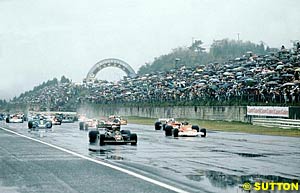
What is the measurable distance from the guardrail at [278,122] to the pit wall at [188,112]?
3.49 metres

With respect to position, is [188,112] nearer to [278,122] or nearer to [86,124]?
[86,124]

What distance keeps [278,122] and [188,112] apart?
76.1 feet

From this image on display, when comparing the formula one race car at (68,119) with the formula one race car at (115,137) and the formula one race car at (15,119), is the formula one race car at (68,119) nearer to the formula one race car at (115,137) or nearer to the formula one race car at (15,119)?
the formula one race car at (15,119)

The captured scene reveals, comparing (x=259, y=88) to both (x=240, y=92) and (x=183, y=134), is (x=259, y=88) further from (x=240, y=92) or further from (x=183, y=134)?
(x=183, y=134)

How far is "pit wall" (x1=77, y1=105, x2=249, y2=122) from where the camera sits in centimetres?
5846

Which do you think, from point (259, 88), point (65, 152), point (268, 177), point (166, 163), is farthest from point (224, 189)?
point (259, 88)

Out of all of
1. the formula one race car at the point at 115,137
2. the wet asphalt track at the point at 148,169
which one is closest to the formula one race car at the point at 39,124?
the formula one race car at the point at 115,137

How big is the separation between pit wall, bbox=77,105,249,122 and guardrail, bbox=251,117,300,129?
11.5ft

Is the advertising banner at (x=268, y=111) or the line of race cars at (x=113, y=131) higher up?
the advertising banner at (x=268, y=111)

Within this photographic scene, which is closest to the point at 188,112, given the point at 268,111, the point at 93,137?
the point at 268,111

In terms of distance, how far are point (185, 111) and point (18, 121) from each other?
2069 centimetres

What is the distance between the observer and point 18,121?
77.9 metres

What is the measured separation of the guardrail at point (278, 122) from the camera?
45.4m

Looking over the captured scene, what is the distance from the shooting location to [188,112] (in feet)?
233
